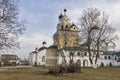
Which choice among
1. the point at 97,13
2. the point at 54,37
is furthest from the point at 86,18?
the point at 54,37

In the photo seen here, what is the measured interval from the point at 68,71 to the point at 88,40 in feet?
96.9

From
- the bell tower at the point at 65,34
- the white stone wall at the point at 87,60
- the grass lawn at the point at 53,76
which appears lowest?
the grass lawn at the point at 53,76

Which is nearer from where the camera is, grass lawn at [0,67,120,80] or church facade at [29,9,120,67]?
grass lawn at [0,67,120,80]

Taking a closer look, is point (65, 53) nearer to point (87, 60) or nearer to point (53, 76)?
point (87, 60)

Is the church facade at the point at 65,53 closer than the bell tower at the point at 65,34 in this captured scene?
No

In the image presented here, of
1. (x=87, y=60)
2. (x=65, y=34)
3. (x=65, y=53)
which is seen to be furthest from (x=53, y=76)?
(x=87, y=60)

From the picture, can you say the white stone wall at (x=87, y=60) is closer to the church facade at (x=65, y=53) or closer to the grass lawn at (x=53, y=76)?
the church facade at (x=65, y=53)

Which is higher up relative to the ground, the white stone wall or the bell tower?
the bell tower

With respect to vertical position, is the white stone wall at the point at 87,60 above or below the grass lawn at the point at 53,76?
above

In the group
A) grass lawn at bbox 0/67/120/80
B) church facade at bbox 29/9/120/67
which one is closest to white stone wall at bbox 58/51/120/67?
church facade at bbox 29/9/120/67

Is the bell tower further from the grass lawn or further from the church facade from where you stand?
the grass lawn

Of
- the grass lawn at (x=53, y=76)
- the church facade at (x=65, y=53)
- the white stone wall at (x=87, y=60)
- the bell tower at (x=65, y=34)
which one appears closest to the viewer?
the grass lawn at (x=53, y=76)

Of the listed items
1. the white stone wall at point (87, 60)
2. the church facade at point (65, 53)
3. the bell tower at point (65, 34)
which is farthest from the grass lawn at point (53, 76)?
the white stone wall at point (87, 60)

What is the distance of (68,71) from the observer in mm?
37062
